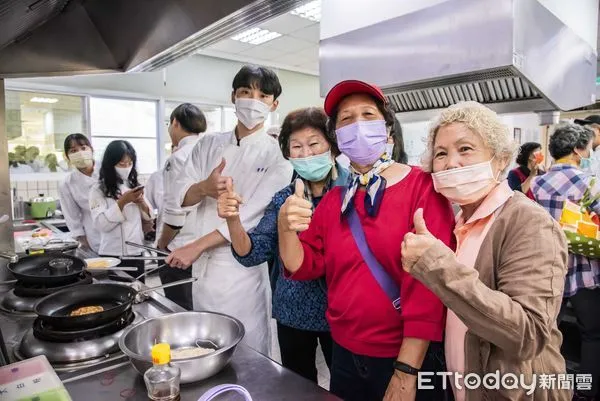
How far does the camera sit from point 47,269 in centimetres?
170

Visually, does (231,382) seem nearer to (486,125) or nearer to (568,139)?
(486,125)

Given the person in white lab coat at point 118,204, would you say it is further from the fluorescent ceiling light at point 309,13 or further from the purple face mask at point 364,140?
the fluorescent ceiling light at point 309,13

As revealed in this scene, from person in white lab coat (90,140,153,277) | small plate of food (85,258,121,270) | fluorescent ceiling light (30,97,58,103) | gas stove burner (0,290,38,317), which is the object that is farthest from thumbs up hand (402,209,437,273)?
fluorescent ceiling light (30,97,58,103)

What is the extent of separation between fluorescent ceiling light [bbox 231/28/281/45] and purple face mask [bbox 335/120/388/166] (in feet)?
15.6

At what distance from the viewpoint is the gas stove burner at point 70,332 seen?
3.69 feet

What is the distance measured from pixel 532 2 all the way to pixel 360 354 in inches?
54.4

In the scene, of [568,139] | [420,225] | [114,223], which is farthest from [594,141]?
[114,223]

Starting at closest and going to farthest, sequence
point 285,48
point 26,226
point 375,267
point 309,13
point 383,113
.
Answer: point 375,267 → point 383,113 → point 26,226 → point 309,13 → point 285,48

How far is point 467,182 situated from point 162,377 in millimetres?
885

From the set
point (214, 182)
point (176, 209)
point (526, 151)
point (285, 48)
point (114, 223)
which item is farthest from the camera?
point (285, 48)

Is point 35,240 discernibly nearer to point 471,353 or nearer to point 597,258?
point 471,353

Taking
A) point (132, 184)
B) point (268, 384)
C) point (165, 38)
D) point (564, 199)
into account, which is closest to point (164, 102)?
point (132, 184)

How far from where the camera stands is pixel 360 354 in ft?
3.75

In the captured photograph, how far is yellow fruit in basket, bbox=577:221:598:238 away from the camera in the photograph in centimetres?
221
